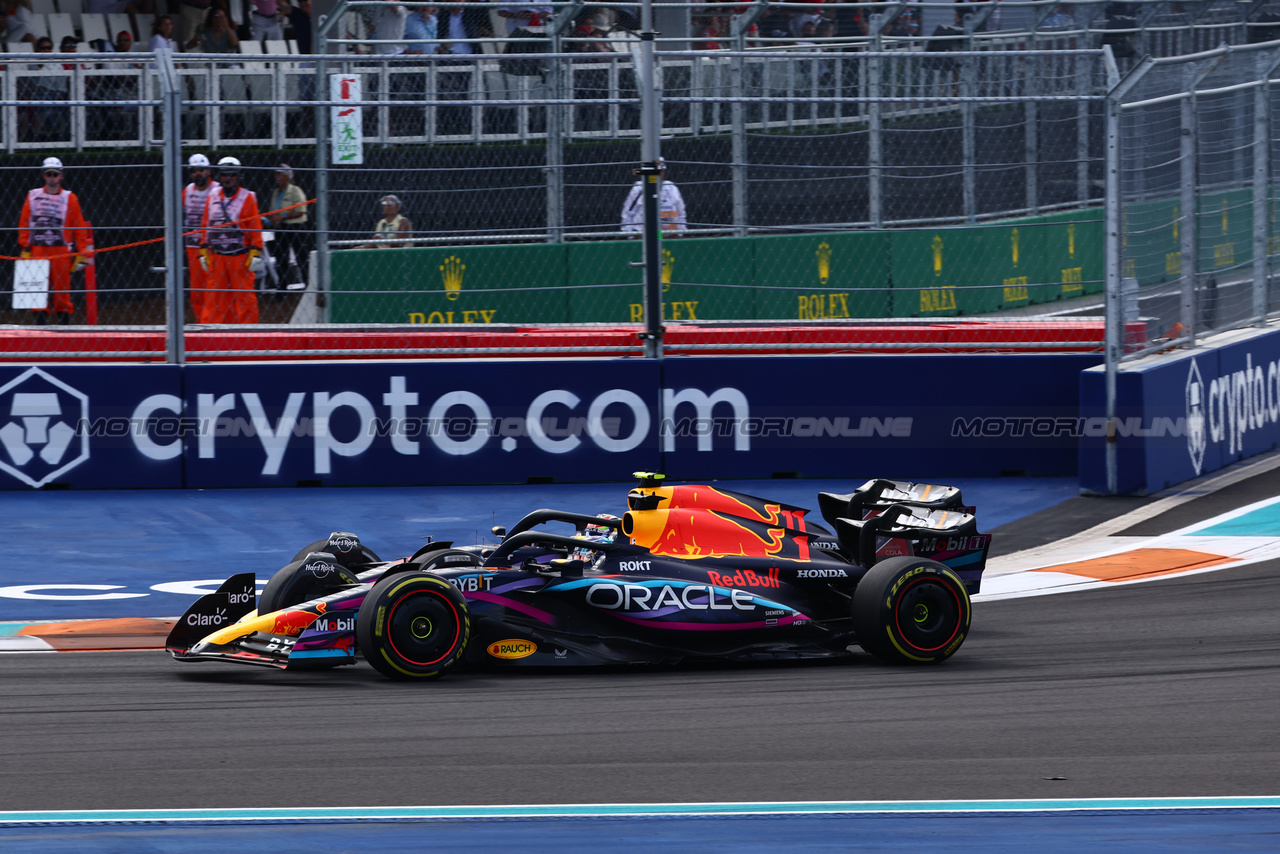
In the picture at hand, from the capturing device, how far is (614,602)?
7.41 meters

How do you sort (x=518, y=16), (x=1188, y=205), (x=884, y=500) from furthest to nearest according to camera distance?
(x=518, y=16), (x=1188, y=205), (x=884, y=500)

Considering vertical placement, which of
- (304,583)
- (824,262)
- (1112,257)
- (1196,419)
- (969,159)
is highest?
(969,159)

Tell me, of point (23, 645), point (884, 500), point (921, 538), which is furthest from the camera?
point (884, 500)

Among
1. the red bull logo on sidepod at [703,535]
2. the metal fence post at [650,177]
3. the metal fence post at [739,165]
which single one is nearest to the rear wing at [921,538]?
the red bull logo on sidepod at [703,535]

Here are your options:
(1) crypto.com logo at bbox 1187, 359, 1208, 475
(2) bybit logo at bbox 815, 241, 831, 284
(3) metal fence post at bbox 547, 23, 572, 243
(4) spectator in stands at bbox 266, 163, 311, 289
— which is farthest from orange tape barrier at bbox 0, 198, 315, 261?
(1) crypto.com logo at bbox 1187, 359, 1208, 475

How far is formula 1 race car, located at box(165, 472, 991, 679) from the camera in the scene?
7102mm

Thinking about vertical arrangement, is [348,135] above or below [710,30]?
below

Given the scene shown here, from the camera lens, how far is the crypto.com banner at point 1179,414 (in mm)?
11469

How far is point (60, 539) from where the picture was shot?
10.5m

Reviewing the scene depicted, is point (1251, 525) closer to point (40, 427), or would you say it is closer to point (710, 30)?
point (40, 427)

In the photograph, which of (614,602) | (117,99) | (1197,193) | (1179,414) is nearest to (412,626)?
(614,602)

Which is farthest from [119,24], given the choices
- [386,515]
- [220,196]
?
[386,515]

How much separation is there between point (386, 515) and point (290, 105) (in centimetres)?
296

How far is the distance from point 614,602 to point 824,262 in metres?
8.40
